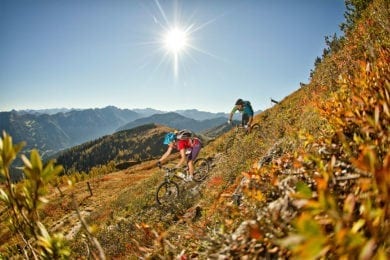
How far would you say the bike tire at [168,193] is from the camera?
15.1 metres

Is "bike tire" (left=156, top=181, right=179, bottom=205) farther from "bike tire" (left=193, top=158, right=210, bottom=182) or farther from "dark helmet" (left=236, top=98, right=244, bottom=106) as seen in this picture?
"dark helmet" (left=236, top=98, right=244, bottom=106)

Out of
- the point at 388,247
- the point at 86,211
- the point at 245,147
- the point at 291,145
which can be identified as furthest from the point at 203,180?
the point at 86,211

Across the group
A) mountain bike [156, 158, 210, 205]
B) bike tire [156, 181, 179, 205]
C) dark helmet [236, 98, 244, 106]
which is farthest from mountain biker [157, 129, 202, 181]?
dark helmet [236, 98, 244, 106]

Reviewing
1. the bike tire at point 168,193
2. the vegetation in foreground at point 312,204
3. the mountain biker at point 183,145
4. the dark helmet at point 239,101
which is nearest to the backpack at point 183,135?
the mountain biker at point 183,145

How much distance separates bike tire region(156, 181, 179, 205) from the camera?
15.1 metres

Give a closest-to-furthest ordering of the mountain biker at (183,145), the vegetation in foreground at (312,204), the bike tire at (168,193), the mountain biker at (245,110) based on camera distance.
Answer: the vegetation in foreground at (312,204) < the mountain biker at (183,145) < the bike tire at (168,193) < the mountain biker at (245,110)

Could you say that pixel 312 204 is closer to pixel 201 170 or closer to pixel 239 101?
pixel 201 170

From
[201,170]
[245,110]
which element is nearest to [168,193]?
[201,170]

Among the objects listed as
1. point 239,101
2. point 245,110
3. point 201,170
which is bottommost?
point 201,170

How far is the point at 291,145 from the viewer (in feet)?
23.2

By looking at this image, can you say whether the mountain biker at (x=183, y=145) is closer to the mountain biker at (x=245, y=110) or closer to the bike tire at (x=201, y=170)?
the bike tire at (x=201, y=170)

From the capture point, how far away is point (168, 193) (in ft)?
49.8

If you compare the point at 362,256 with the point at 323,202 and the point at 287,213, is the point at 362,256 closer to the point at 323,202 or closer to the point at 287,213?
the point at 323,202

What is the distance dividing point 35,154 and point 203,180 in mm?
15430
